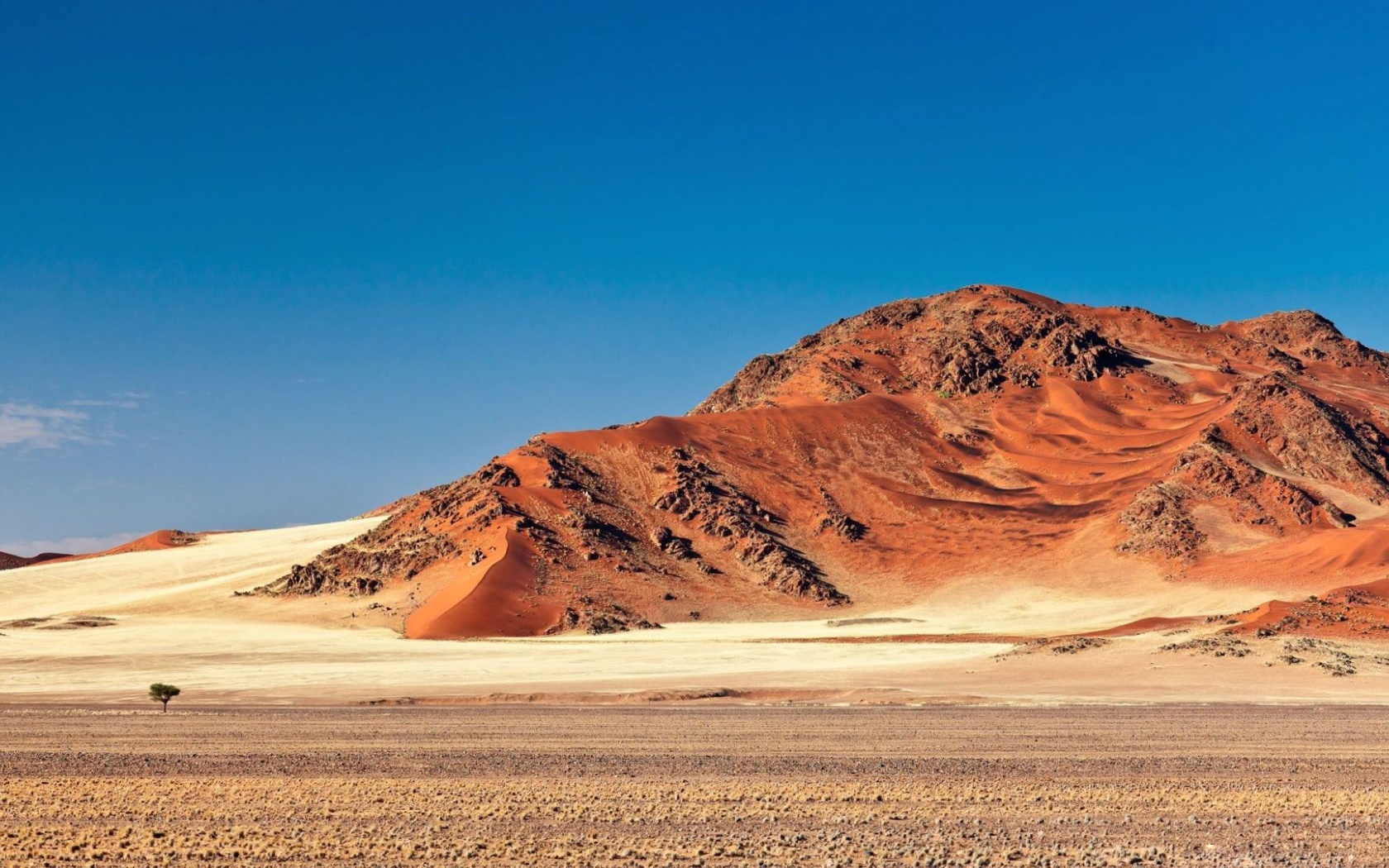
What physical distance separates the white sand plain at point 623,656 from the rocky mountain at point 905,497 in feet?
13.3

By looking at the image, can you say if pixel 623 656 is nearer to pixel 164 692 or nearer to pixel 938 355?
Result: pixel 164 692

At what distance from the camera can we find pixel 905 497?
98562mm

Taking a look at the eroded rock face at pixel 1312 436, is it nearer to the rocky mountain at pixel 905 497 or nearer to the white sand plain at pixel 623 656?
the rocky mountain at pixel 905 497

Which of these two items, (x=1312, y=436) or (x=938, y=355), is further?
(x=938, y=355)

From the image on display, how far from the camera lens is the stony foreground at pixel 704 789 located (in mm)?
17078

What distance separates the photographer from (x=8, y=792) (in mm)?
21438

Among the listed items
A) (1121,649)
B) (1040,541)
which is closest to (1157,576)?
(1040,541)

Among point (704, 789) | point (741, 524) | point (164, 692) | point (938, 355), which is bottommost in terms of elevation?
point (704, 789)

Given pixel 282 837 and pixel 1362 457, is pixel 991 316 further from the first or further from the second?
pixel 282 837

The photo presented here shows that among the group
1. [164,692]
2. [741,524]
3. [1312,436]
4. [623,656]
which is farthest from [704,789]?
[1312,436]

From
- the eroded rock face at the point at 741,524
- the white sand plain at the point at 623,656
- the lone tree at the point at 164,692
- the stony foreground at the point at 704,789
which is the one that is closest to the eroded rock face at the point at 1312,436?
the white sand plain at the point at 623,656

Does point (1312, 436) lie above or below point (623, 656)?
above

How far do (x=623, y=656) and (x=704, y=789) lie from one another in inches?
1425

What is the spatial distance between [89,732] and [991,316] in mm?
111716
